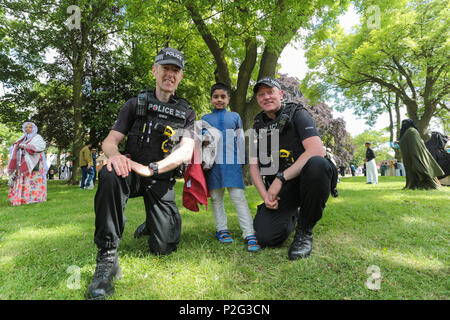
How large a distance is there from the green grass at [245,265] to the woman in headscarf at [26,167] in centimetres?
391

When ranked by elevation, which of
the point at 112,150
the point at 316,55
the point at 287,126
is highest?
the point at 316,55

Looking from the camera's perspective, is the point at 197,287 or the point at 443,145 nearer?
the point at 197,287

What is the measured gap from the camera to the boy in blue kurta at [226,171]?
3.12m

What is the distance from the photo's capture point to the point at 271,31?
750 cm

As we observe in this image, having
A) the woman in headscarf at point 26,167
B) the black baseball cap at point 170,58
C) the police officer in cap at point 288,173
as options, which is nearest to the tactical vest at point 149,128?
the black baseball cap at point 170,58

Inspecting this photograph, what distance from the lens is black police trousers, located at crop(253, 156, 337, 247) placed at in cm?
259

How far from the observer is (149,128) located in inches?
107

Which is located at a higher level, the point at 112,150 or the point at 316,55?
the point at 316,55

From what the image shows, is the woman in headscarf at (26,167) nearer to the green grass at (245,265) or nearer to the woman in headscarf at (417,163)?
the green grass at (245,265)

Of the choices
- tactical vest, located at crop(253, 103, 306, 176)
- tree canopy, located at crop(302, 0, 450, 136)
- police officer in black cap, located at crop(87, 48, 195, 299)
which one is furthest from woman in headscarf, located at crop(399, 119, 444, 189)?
police officer in black cap, located at crop(87, 48, 195, 299)
